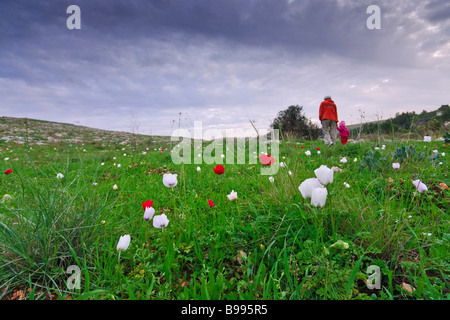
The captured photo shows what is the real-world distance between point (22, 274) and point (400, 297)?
232 centimetres

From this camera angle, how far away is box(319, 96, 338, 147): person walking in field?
8.63m

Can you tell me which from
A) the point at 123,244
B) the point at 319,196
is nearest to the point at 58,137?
the point at 123,244

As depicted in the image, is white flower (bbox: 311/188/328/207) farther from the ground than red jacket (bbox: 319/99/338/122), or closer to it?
closer to it

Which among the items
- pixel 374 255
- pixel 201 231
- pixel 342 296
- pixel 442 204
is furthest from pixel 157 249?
pixel 442 204

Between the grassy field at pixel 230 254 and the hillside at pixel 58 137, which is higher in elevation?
the hillside at pixel 58 137

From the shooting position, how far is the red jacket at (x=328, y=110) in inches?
340

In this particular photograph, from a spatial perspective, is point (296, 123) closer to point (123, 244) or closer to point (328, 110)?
point (328, 110)

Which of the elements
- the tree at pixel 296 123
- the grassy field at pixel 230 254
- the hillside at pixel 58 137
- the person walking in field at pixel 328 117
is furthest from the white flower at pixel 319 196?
the tree at pixel 296 123

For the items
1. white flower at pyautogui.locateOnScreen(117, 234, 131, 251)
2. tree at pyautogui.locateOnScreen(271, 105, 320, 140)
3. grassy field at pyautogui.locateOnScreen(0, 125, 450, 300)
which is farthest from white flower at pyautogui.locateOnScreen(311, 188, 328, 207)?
tree at pyautogui.locateOnScreen(271, 105, 320, 140)

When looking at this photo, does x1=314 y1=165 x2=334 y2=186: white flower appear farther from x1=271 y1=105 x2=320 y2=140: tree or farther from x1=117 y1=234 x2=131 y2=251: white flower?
x1=271 y1=105 x2=320 y2=140: tree

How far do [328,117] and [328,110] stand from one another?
31 cm

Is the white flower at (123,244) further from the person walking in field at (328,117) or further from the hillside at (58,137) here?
the person walking in field at (328,117)

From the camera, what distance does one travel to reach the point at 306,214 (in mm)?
1585
